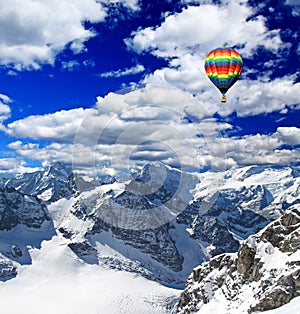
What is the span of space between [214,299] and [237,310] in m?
16.4

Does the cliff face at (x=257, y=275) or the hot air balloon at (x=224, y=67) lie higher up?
the hot air balloon at (x=224, y=67)

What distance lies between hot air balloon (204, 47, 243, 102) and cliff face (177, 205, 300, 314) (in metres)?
32.3

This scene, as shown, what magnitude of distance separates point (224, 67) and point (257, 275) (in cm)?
4489

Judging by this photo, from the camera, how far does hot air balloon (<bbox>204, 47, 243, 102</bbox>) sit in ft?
285

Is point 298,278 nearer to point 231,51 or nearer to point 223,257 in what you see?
point 223,257

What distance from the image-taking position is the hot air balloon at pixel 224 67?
86875 millimetres

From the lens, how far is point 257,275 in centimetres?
8875

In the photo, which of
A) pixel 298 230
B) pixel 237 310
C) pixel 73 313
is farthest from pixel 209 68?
pixel 73 313

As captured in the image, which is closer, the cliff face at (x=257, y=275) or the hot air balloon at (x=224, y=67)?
the cliff face at (x=257, y=275)

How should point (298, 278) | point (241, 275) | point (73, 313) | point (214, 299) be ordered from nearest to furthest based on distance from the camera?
1. point (298, 278)
2. point (241, 275)
3. point (214, 299)
4. point (73, 313)

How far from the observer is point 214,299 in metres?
102

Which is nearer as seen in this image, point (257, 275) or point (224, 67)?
point (224, 67)

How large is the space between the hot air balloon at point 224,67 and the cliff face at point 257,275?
106 ft

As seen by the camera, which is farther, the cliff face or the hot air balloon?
the hot air balloon
